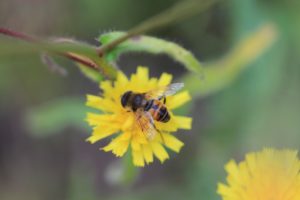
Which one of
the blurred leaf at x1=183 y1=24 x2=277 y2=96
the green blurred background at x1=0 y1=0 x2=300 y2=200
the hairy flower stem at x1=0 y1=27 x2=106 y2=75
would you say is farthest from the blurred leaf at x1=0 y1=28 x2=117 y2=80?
the blurred leaf at x1=183 y1=24 x2=277 y2=96

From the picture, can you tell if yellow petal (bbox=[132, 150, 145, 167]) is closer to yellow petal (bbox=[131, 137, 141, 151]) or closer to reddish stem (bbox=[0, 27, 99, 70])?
yellow petal (bbox=[131, 137, 141, 151])

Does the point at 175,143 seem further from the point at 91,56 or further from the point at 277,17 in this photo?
the point at 277,17

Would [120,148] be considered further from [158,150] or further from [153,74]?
[153,74]

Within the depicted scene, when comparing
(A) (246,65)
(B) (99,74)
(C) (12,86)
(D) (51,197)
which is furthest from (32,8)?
(B) (99,74)

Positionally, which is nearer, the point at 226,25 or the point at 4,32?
the point at 4,32

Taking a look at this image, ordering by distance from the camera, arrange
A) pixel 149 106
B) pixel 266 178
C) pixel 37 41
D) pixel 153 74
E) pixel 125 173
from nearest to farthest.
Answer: pixel 37 41
pixel 266 178
pixel 149 106
pixel 125 173
pixel 153 74

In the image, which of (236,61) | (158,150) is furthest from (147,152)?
(236,61)

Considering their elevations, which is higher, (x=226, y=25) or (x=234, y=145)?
(x=226, y=25)
